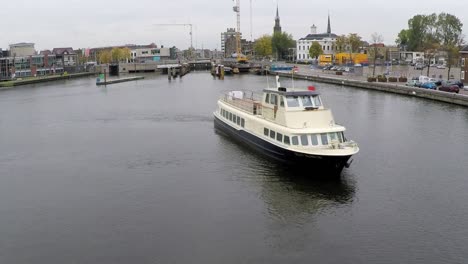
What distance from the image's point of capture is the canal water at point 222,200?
1973 centimetres

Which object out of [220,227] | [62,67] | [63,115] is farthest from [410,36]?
[220,227]

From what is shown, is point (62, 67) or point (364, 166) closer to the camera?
point (364, 166)

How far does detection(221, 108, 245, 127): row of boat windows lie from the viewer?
38.8 metres

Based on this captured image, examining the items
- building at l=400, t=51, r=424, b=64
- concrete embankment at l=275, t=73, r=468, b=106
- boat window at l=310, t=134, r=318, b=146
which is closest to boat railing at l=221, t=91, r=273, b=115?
boat window at l=310, t=134, r=318, b=146

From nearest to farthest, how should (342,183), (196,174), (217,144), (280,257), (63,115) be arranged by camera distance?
(280,257) → (342,183) → (196,174) → (217,144) → (63,115)

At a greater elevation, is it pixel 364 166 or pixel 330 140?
pixel 330 140

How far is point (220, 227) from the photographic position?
2177 centimetres

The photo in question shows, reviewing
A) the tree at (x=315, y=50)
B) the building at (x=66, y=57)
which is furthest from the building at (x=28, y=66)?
the tree at (x=315, y=50)

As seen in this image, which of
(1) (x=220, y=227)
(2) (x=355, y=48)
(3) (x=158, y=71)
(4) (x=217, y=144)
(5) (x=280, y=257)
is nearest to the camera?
(5) (x=280, y=257)

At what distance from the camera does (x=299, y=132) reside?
2869 centimetres

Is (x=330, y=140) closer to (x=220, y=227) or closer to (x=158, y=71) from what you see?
(x=220, y=227)

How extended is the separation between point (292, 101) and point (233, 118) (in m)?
10.5

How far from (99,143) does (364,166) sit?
2150 cm

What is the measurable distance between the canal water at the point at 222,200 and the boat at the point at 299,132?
95cm
